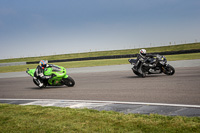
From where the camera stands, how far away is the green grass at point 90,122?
16.4ft

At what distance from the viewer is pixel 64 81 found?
1273 cm

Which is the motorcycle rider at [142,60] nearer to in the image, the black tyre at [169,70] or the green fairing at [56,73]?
the black tyre at [169,70]

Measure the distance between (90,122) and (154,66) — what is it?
9.62 m

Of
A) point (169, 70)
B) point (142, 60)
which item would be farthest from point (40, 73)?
point (169, 70)

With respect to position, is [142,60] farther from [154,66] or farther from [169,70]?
[169,70]

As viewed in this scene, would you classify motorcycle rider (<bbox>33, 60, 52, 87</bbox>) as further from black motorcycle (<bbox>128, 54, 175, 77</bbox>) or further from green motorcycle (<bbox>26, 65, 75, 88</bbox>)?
black motorcycle (<bbox>128, 54, 175, 77</bbox>)

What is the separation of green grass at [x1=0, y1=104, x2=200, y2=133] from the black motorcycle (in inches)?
336

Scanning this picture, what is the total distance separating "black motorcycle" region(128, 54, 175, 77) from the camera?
14328mm

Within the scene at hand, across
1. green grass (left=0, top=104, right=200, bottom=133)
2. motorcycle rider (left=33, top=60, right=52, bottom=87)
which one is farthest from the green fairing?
green grass (left=0, top=104, right=200, bottom=133)

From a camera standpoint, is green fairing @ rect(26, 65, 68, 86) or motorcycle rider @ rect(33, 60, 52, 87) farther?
motorcycle rider @ rect(33, 60, 52, 87)

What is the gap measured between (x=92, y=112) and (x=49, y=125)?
1429mm

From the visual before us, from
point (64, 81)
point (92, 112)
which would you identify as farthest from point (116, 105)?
point (64, 81)

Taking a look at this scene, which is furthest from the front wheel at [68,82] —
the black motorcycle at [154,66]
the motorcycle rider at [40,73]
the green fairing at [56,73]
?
the black motorcycle at [154,66]

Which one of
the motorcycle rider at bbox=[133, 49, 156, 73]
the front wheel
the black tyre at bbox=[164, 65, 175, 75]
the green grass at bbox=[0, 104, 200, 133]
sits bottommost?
the green grass at bbox=[0, 104, 200, 133]
